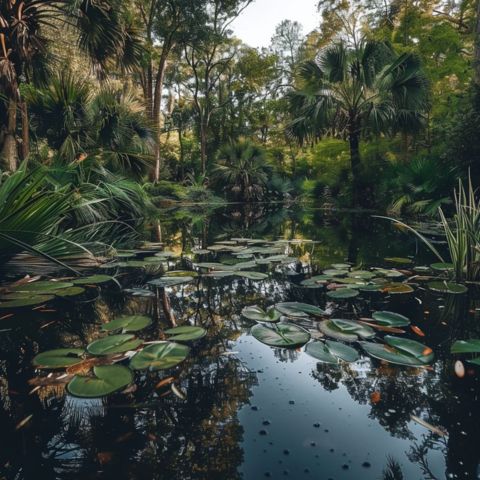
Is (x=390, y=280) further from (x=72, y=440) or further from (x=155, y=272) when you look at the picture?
(x=72, y=440)

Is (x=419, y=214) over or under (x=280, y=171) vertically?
under

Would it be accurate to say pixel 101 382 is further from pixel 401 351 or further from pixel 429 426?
pixel 401 351

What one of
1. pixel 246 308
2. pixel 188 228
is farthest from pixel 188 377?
pixel 188 228

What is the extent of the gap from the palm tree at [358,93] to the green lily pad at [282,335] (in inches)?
343

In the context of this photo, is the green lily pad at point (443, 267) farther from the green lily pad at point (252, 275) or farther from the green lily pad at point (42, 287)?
the green lily pad at point (42, 287)

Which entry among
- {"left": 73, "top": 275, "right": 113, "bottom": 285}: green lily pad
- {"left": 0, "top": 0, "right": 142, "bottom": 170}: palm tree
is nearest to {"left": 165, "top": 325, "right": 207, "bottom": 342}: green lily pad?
{"left": 73, "top": 275, "right": 113, "bottom": 285}: green lily pad

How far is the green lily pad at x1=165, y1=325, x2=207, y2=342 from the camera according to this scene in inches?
64.8

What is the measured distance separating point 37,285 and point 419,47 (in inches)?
671

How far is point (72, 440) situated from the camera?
994mm

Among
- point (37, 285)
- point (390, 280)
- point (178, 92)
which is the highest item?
point (178, 92)

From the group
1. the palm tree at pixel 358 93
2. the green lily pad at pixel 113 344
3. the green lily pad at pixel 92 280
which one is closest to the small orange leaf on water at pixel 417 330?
the green lily pad at pixel 113 344

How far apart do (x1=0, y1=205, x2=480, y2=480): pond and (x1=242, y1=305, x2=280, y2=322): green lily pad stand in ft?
0.04

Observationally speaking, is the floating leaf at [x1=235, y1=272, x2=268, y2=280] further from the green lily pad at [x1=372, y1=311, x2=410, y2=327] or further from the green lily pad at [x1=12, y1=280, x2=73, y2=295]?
the green lily pad at [x1=12, y1=280, x2=73, y2=295]

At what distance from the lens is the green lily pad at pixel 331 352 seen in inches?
57.4
